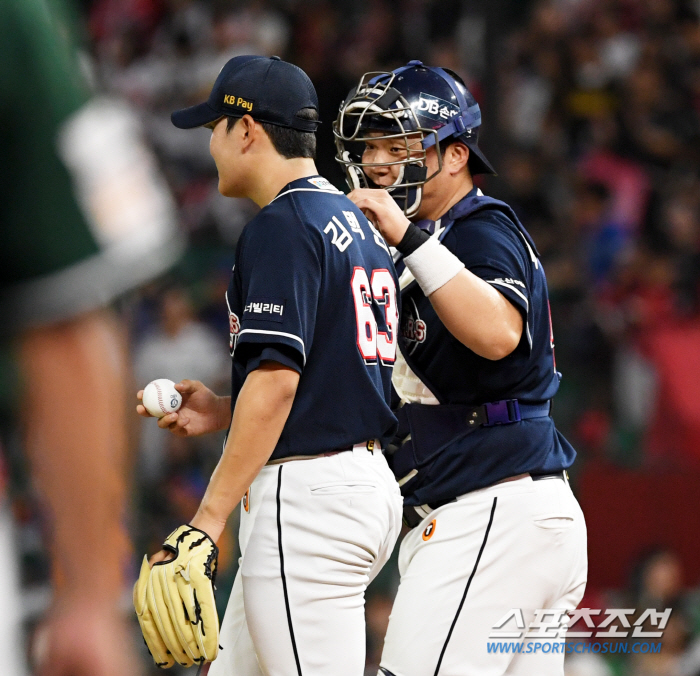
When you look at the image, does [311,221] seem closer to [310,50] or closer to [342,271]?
[342,271]

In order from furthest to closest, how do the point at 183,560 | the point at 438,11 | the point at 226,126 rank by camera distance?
1. the point at 438,11
2. the point at 226,126
3. the point at 183,560

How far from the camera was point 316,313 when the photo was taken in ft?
10.2

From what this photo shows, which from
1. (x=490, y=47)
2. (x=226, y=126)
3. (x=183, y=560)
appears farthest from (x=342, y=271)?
(x=490, y=47)

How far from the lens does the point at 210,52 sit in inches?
418

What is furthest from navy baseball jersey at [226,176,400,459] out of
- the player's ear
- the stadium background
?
the stadium background

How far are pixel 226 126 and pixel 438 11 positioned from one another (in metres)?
7.43

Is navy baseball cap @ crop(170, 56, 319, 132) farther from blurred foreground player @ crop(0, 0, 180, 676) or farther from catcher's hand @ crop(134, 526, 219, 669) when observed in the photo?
blurred foreground player @ crop(0, 0, 180, 676)

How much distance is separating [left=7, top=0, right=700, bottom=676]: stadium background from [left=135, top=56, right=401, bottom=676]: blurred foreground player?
3.10 meters

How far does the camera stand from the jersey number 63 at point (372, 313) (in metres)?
3.19

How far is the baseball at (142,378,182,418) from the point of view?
3.37 meters

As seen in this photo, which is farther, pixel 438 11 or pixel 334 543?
pixel 438 11

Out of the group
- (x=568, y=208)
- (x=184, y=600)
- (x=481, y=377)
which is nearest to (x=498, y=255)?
(x=481, y=377)

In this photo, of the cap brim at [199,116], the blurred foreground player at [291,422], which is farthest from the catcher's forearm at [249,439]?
the cap brim at [199,116]

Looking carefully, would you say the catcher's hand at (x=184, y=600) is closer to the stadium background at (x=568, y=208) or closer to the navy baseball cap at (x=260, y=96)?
the navy baseball cap at (x=260, y=96)
